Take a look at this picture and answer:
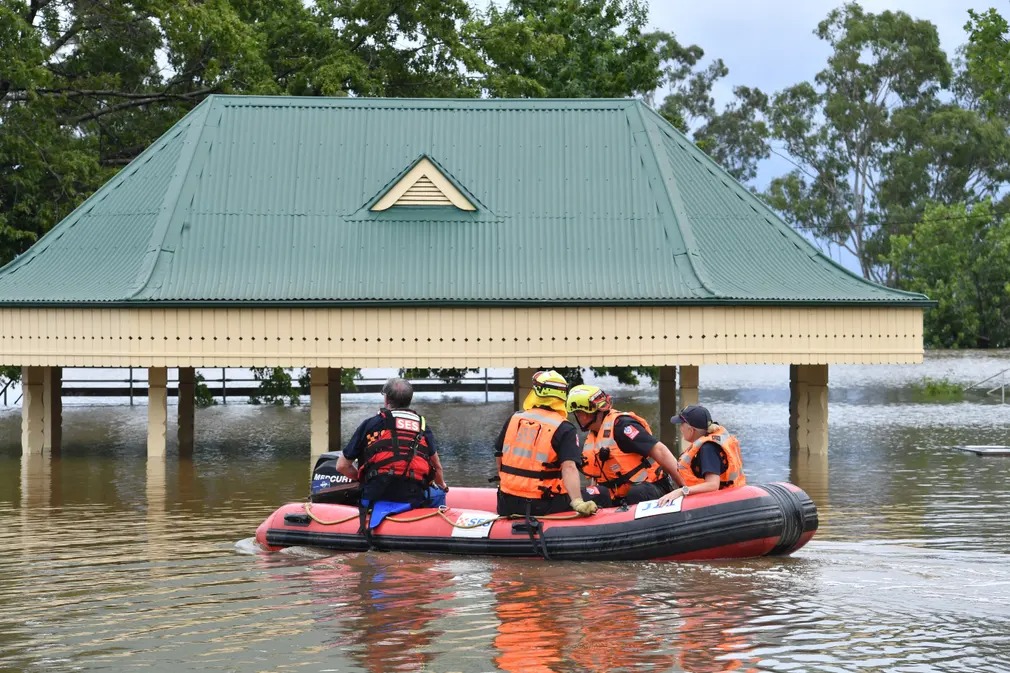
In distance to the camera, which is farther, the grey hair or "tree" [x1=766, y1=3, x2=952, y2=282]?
"tree" [x1=766, y1=3, x2=952, y2=282]

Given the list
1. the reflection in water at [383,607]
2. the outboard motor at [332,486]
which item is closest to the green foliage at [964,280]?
the outboard motor at [332,486]

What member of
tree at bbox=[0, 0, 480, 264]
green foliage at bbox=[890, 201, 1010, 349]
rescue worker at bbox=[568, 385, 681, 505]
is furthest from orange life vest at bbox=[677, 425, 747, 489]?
green foliage at bbox=[890, 201, 1010, 349]

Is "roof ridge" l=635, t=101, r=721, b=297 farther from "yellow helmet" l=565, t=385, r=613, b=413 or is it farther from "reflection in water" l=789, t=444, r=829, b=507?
"yellow helmet" l=565, t=385, r=613, b=413

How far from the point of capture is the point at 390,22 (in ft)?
129

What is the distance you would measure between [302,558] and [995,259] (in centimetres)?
5830

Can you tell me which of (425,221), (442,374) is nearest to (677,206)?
(425,221)

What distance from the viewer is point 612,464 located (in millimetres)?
14938

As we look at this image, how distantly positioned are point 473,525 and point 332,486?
211cm

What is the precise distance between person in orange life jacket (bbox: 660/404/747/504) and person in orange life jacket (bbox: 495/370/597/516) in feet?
3.15

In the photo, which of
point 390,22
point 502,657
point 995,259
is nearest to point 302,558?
point 502,657

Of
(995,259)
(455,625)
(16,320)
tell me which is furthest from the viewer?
(995,259)

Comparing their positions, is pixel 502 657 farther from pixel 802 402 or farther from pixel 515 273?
pixel 802 402

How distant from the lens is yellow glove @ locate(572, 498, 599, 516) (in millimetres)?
14188

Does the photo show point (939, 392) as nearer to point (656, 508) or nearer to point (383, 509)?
point (656, 508)
